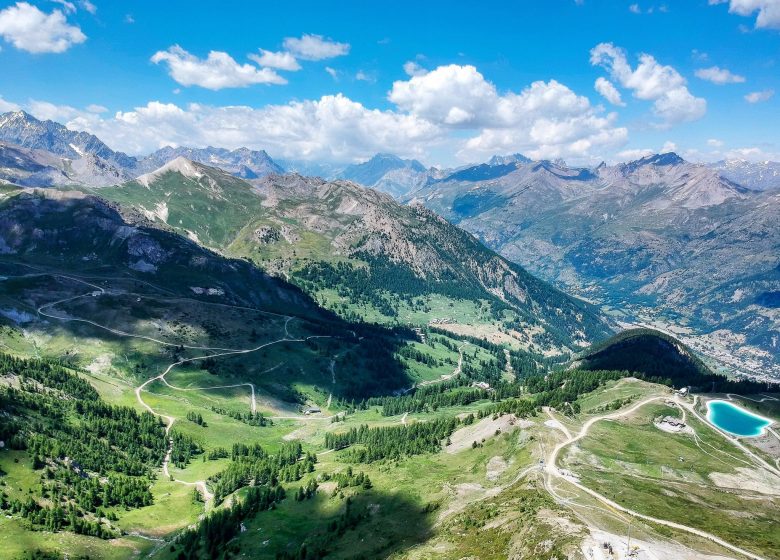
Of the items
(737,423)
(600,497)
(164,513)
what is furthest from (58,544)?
(737,423)

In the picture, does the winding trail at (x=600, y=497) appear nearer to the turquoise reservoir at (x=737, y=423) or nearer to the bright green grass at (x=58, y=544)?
the turquoise reservoir at (x=737, y=423)

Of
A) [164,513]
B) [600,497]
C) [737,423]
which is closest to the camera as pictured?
[600,497]

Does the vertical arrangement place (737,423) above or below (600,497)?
below

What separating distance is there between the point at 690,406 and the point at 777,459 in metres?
Result: 36.4

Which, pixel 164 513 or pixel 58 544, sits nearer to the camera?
pixel 58 544

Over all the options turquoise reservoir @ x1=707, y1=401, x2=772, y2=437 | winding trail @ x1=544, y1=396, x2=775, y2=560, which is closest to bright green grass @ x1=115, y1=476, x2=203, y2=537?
winding trail @ x1=544, y1=396, x2=775, y2=560

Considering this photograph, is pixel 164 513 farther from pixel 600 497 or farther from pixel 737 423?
pixel 737 423

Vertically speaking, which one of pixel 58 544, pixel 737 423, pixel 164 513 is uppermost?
pixel 737 423

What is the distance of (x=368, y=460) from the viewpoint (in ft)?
582

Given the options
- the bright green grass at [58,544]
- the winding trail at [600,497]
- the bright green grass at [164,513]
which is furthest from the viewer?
the bright green grass at [164,513]

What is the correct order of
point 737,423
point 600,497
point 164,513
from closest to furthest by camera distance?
point 600,497
point 164,513
point 737,423

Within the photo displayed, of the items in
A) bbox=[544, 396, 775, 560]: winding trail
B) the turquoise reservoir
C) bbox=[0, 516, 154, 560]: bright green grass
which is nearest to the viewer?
bbox=[544, 396, 775, 560]: winding trail

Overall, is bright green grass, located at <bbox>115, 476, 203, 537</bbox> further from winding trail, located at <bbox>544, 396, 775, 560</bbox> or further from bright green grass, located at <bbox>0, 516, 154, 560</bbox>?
winding trail, located at <bbox>544, 396, 775, 560</bbox>

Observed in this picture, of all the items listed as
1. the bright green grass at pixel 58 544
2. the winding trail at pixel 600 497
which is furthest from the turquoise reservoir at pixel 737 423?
the bright green grass at pixel 58 544
